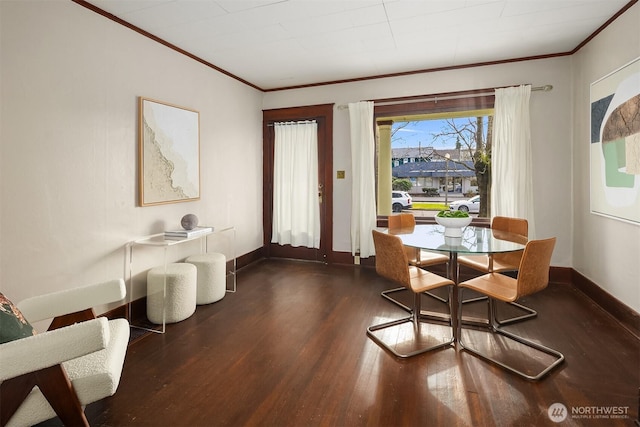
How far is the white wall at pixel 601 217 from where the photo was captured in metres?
2.63

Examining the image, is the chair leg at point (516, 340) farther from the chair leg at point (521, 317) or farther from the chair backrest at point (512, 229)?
the chair backrest at point (512, 229)

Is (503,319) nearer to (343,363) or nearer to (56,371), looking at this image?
(343,363)

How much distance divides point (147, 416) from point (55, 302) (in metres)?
0.80

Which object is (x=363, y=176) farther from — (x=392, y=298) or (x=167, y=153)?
(x=167, y=153)

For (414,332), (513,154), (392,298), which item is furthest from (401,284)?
(513,154)

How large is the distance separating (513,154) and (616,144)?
107 centimetres

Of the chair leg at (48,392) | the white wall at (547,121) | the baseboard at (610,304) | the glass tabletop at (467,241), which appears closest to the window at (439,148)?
the white wall at (547,121)

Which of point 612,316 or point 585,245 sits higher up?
point 585,245

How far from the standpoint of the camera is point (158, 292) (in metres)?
2.84

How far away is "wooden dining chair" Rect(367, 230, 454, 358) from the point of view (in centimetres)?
234

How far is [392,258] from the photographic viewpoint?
2.42m

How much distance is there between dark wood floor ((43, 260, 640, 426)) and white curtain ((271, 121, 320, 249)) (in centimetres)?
195

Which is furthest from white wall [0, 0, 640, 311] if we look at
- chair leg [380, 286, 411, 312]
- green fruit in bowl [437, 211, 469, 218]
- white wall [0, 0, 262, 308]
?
chair leg [380, 286, 411, 312]

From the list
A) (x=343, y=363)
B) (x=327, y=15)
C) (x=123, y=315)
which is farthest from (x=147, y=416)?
(x=327, y=15)
